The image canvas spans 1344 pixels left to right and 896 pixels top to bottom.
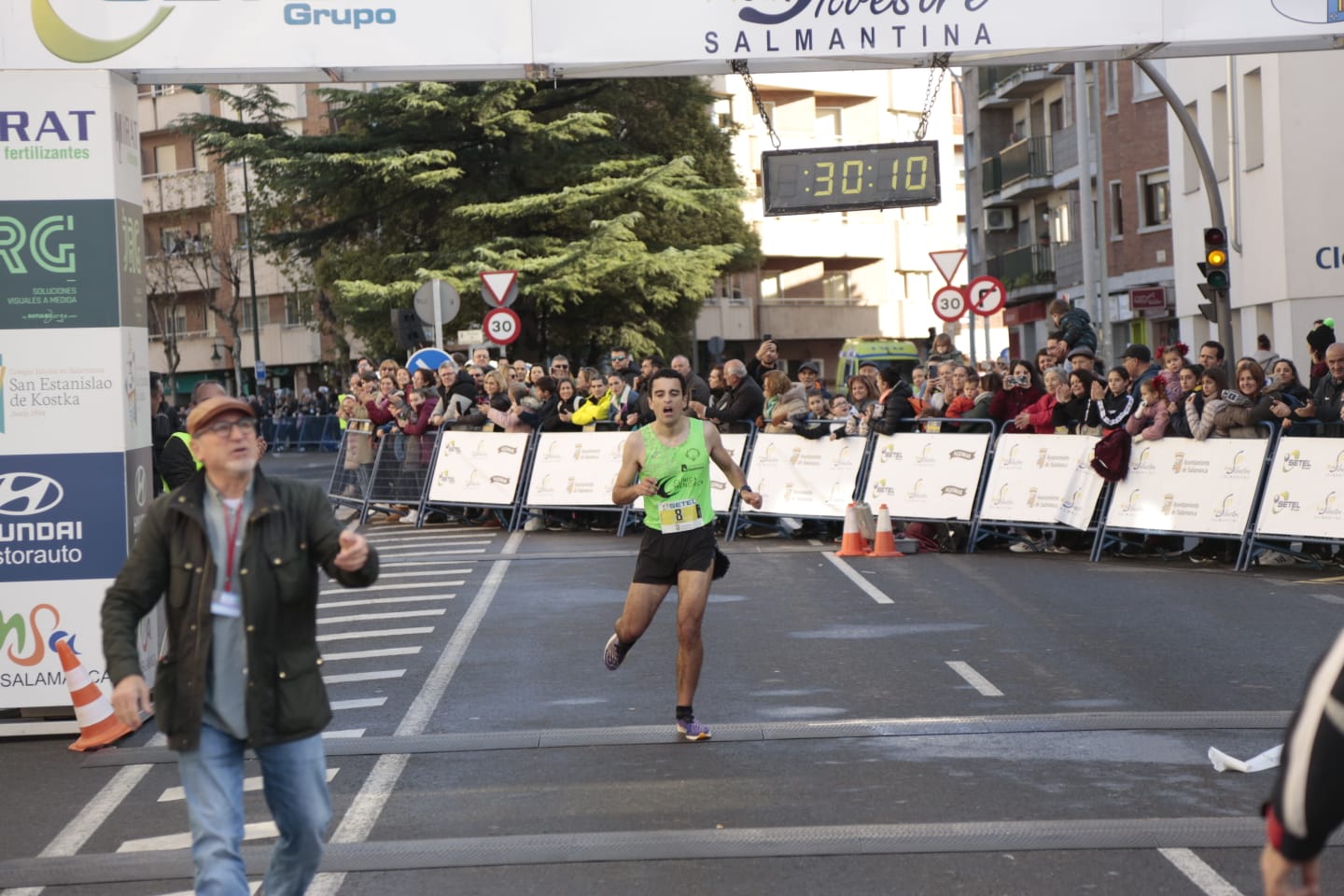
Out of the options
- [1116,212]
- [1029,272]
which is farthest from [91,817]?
[1029,272]

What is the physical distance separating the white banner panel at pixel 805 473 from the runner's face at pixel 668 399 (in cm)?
1100

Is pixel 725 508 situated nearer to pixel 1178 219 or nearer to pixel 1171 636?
pixel 1171 636

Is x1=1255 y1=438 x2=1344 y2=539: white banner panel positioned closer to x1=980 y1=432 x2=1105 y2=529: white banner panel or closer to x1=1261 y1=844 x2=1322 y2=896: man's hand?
x1=980 y1=432 x2=1105 y2=529: white banner panel

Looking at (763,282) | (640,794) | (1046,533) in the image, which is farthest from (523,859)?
(763,282)

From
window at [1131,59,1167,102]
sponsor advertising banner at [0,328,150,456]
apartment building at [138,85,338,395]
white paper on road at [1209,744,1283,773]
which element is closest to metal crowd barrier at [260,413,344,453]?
apartment building at [138,85,338,395]

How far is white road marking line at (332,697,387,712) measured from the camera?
38.1 feet

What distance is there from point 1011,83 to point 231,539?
180 feet

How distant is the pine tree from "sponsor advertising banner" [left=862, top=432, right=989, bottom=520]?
2207cm

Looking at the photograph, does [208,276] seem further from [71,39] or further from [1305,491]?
[71,39]

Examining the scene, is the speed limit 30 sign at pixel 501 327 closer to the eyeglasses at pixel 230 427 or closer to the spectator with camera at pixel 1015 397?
the spectator with camera at pixel 1015 397

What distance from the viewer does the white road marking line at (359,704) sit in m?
11.6

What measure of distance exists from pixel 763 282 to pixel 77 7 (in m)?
68.7

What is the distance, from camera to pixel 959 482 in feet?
67.5

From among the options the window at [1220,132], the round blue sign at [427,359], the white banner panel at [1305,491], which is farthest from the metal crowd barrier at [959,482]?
the window at [1220,132]
